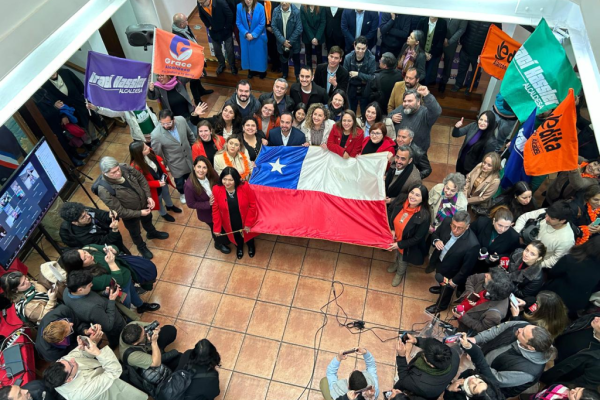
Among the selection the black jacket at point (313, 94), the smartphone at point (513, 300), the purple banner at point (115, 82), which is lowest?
the smartphone at point (513, 300)

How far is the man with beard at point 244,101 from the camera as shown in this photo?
559 centimetres

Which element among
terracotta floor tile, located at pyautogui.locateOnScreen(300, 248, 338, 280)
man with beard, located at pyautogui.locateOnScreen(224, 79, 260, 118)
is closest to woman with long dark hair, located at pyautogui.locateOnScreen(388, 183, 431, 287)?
terracotta floor tile, located at pyautogui.locateOnScreen(300, 248, 338, 280)

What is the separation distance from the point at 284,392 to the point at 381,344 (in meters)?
1.20

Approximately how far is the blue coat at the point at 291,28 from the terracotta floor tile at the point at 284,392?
18.0 feet

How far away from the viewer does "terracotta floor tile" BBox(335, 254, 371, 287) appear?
5.30 metres

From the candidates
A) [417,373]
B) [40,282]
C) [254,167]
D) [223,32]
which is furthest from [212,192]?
[223,32]

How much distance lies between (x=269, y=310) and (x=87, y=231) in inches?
88.2

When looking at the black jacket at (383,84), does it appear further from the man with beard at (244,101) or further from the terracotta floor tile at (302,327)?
the terracotta floor tile at (302,327)

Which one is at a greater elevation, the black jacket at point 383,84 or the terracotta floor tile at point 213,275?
the black jacket at point 383,84

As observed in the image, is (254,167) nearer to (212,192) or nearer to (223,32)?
(212,192)

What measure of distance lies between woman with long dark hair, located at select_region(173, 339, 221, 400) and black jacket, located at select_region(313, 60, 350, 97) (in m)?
4.25

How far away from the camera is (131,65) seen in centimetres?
507

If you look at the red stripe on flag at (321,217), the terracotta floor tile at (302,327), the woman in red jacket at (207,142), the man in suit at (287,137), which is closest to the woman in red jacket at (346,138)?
the man in suit at (287,137)

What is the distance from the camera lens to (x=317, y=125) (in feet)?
18.1
